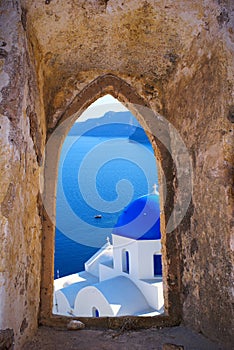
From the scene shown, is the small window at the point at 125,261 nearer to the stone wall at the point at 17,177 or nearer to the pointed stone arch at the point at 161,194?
the pointed stone arch at the point at 161,194

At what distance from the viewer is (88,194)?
1598 cm

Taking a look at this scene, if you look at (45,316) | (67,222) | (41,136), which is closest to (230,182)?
(41,136)

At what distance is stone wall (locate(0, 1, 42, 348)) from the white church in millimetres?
6491

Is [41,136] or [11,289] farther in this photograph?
[41,136]

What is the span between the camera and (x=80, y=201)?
1586 centimetres

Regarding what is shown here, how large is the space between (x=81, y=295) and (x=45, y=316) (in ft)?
23.5

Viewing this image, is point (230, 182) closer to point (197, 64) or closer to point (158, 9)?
point (197, 64)

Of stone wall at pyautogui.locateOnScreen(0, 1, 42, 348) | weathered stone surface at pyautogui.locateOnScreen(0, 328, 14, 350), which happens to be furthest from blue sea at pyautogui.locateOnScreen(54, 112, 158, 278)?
weathered stone surface at pyautogui.locateOnScreen(0, 328, 14, 350)

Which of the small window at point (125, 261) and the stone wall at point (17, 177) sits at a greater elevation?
the stone wall at point (17, 177)

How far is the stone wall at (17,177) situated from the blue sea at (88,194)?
42.5 ft

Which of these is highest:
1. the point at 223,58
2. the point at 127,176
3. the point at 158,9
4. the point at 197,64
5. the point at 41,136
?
the point at 127,176

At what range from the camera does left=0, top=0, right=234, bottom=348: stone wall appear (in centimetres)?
126

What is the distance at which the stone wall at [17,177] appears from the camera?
1154mm

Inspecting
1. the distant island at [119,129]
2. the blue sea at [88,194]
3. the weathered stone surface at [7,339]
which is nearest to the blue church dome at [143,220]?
the blue sea at [88,194]
